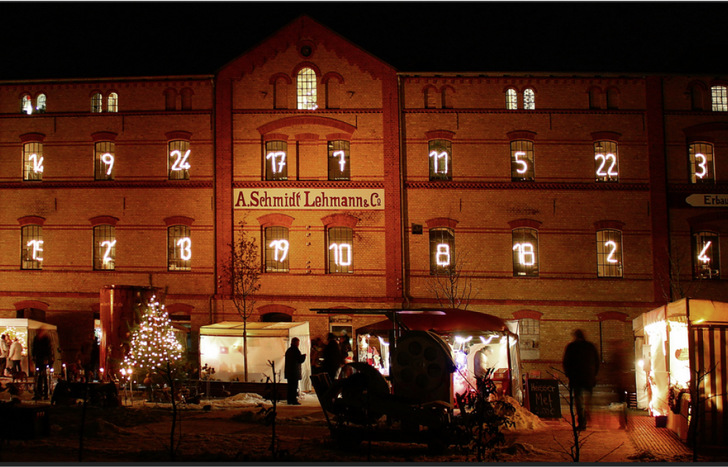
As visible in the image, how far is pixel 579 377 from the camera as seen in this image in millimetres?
12484

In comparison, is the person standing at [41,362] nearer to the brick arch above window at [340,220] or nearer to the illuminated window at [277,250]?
the illuminated window at [277,250]

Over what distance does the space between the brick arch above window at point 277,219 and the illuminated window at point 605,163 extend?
11.2m

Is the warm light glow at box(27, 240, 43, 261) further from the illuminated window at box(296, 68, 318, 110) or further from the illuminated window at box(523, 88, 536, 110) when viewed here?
the illuminated window at box(523, 88, 536, 110)

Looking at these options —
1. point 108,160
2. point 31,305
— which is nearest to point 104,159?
point 108,160

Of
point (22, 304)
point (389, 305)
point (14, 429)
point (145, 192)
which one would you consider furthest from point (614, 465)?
point (22, 304)

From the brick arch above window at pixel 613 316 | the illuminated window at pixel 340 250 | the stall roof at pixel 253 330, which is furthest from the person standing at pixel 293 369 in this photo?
the brick arch above window at pixel 613 316

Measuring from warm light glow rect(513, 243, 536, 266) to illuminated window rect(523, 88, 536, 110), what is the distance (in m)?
5.02

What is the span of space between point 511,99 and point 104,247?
51.9ft

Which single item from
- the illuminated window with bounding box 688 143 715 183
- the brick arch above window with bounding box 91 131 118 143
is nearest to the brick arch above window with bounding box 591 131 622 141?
the illuminated window with bounding box 688 143 715 183

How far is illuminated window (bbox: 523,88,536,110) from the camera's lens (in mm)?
24359

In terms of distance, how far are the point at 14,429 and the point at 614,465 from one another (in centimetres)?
951

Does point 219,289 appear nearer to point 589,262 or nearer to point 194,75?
point 194,75

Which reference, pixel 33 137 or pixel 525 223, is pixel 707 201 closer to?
pixel 525 223

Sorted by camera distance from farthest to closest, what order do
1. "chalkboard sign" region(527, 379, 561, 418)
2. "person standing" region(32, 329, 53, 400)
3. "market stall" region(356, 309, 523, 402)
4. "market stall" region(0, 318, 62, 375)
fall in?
"market stall" region(0, 318, 62, 375)
"person standing" region(32, 329, 53, 400)
"market stall" region(356, 309, 523, 402)
"chalkboard sign" region(527, 379, 561, 418)
